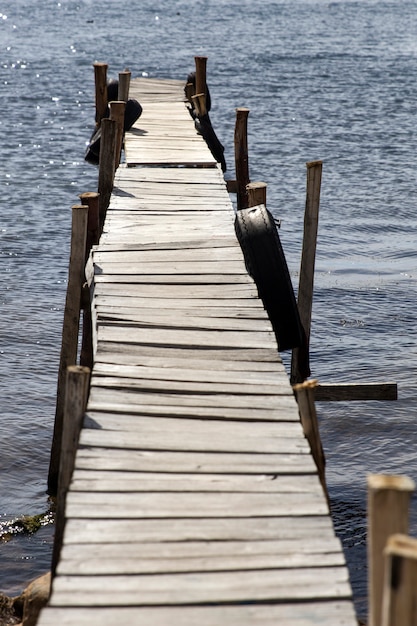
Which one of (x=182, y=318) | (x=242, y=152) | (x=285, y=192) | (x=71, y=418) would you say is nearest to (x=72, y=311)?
(x=182, y=318)

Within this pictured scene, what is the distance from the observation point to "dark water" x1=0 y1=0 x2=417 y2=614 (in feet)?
33.2

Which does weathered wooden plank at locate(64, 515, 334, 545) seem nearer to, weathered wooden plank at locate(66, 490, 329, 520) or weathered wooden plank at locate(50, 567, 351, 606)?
weathered wooden plank at locate(66, 490, 329, 520)

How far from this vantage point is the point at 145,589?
4094 millimetres

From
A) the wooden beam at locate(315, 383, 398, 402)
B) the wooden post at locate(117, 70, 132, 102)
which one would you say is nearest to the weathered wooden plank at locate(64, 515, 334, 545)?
the wooden beam at locate(315, 383, 398, 402)

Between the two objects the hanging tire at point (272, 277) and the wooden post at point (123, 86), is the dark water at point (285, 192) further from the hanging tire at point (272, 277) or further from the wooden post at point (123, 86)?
the wooden post at point (123, 86)

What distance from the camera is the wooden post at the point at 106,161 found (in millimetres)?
11055

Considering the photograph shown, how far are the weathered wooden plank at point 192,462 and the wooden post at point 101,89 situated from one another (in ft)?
43.1

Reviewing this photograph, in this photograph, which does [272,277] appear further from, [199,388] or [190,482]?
[190,482]

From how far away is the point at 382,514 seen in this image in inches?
133

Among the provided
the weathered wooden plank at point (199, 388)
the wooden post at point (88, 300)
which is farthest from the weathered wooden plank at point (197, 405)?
the wooden post at point (88, 300)

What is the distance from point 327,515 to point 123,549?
0.98 m

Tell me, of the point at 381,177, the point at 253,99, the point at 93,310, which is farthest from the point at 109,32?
the point at 93,310

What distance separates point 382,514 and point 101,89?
15392 millimetres

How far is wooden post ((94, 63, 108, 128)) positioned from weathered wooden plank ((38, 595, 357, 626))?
570 inches
